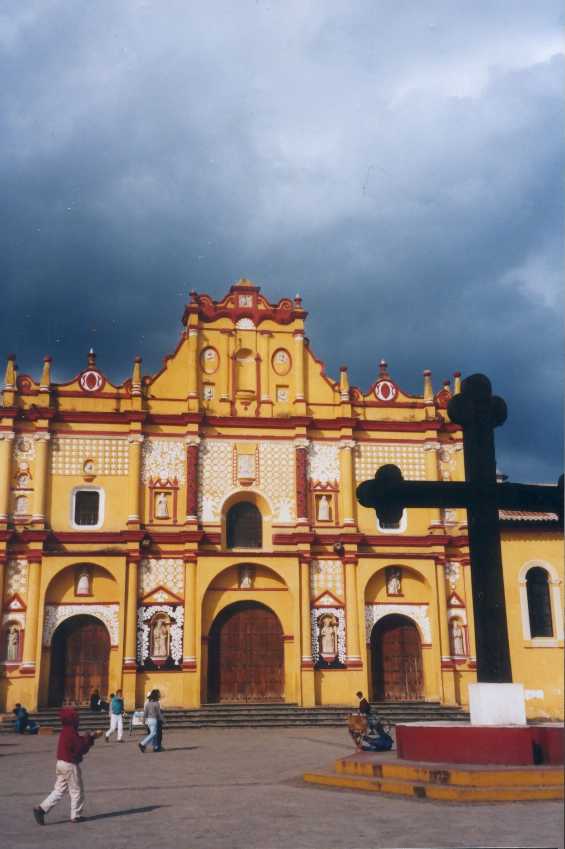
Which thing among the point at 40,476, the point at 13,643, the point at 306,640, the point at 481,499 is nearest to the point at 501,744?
the point at 481,499

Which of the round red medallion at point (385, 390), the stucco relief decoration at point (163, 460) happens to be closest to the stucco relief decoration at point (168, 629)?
the stucco relief decoration at point (163, 460)

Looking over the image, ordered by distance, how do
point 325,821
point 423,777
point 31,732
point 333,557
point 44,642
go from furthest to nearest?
point 333,557 < point 44,642 < point 31,732 < point 423,777 < point 325,821

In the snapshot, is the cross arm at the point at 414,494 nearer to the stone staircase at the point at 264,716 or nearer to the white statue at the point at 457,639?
the stone staircase at the point at 264,716

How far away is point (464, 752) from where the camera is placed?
11508 mm

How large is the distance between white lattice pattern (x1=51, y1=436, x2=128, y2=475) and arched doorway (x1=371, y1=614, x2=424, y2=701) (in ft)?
34.5

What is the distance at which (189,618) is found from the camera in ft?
94.5

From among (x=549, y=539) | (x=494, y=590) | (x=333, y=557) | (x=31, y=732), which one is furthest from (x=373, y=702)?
(x=494, y=590)

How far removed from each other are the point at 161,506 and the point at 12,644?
21.3 feet

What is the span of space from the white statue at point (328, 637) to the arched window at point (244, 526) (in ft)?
11.5

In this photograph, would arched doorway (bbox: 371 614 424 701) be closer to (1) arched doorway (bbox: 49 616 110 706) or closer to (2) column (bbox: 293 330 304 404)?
(2) column (bbox: 293 330 304 404)

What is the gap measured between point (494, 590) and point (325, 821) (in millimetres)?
3683

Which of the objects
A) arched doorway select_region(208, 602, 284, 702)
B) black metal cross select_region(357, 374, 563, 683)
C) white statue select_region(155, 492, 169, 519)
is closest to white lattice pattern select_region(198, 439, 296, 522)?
white statue select_region(155, 492, 169, 519)

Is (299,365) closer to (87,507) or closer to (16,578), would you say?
(87,507)

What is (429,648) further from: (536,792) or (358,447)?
(536,792)
